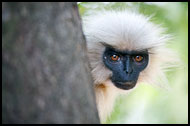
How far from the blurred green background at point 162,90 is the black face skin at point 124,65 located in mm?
666

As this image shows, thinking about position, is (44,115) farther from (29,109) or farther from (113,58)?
(113,58)

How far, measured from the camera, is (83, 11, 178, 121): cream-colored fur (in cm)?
407

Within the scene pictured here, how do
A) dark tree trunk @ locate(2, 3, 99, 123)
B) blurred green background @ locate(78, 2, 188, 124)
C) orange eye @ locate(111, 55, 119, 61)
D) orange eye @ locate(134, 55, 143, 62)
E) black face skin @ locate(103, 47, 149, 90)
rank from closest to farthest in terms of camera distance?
dark tree trunk @ locate(2, 3, 99, 123), black face skin @ locate(103, 47, 149, 90), orange eye @ locate(111, 55, 119, 61), orange eye @ locate(134, 55, 143, 62), blurred green background @ locate(78, 2, 188, 124)

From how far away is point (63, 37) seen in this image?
6.50 ft

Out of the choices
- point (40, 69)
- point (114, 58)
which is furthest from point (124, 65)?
point (40, 69)

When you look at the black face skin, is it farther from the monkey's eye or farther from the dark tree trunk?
the dark tree trunk

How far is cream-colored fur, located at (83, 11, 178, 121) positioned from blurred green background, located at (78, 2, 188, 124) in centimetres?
29

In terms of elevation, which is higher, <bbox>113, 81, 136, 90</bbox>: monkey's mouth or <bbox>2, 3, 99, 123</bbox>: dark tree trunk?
<bbox>2, 3, 99, 123</bbox>: dark tree trunk

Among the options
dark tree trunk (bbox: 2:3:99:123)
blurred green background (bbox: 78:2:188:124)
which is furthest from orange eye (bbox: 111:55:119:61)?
dark tree trunk (bbox: 2:3:99:123)

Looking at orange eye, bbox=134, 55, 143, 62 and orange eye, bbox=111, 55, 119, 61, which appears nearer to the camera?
orange eye, bbox=111, 55, 119, 61

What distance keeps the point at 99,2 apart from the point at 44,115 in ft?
9.86

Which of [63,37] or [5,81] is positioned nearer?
[5,81]

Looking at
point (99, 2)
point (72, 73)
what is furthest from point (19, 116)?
point (99, 2)

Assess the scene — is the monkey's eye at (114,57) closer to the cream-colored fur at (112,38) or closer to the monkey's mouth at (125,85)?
the cream-colored fur at (112,38)
